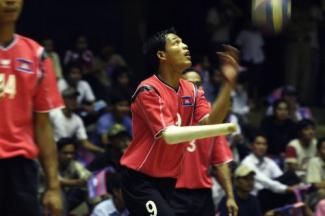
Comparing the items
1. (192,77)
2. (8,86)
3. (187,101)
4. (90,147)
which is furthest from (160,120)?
(90,147)

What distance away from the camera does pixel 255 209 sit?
11.0m

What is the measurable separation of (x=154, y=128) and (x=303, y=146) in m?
6.48

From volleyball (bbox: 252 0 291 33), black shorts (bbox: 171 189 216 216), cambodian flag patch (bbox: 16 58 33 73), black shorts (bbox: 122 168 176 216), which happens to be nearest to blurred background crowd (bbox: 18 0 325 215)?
volleyball (bbox: 252 0 291 33)

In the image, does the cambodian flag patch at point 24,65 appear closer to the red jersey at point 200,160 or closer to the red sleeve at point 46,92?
the red sleeve at point 46,92

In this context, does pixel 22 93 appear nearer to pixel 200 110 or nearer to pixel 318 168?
pixel 200 110

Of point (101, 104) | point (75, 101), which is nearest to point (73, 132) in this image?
point (75, 101)

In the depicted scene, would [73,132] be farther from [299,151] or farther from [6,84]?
[6,84]

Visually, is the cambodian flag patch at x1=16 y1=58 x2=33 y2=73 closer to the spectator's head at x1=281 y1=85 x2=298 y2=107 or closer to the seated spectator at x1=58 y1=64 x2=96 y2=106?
the seated spectator at x1=58 y1=64 x2=96 y2=106

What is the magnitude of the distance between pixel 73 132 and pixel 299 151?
287 cm

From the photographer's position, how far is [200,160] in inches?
349

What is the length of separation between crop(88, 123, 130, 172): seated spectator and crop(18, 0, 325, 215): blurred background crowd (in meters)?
0.01

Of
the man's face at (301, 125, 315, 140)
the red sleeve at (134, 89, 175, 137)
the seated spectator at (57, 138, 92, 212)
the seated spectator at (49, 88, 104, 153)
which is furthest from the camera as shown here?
the man's face at (301, 125, 315, 140)

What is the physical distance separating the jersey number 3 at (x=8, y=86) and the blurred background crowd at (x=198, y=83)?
4.48m

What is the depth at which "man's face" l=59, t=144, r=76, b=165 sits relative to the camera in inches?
452
